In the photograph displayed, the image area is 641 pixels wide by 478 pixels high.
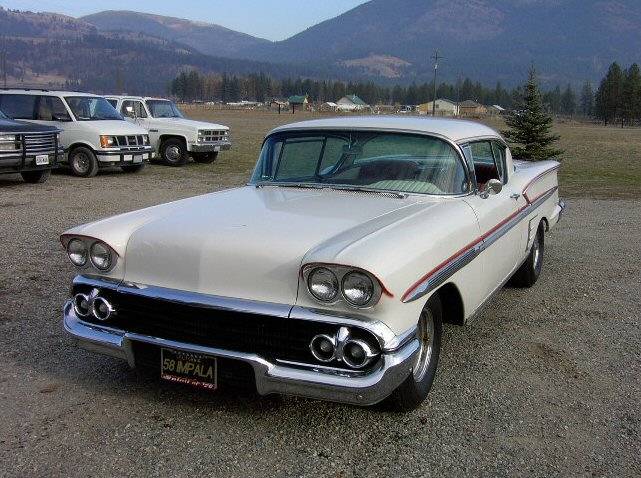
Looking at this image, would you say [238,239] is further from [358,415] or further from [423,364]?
[423,364]

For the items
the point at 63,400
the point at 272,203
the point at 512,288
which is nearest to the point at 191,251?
the point at 272,203

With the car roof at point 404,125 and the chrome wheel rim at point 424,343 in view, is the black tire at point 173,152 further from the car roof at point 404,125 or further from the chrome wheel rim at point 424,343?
the chrome wheel rim at point 424,343

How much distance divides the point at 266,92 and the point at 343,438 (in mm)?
196583

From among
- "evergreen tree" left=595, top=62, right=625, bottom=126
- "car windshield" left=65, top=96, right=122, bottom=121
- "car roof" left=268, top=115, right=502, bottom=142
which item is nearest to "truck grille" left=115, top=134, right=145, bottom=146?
"car windshield" left=65, top=96, right=122, bottom=121

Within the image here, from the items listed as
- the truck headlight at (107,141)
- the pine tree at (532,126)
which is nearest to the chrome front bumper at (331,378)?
the truck headlight at (107,141)

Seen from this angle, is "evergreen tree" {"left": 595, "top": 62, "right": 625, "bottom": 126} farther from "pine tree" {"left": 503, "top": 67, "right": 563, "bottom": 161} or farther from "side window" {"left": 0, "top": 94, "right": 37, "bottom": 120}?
"side window" {"left": 0, "top": 94, "right": 37, "bottom": 120}

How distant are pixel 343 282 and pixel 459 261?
1.06 meters

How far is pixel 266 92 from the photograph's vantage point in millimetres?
194250

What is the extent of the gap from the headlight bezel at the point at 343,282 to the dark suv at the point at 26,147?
427 inches

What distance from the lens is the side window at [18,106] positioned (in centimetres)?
1419

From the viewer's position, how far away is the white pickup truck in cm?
1738

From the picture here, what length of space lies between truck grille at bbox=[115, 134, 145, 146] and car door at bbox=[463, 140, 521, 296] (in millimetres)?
11041

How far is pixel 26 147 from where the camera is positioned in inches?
490

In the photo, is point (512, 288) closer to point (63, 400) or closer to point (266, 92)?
point (63, 400)
